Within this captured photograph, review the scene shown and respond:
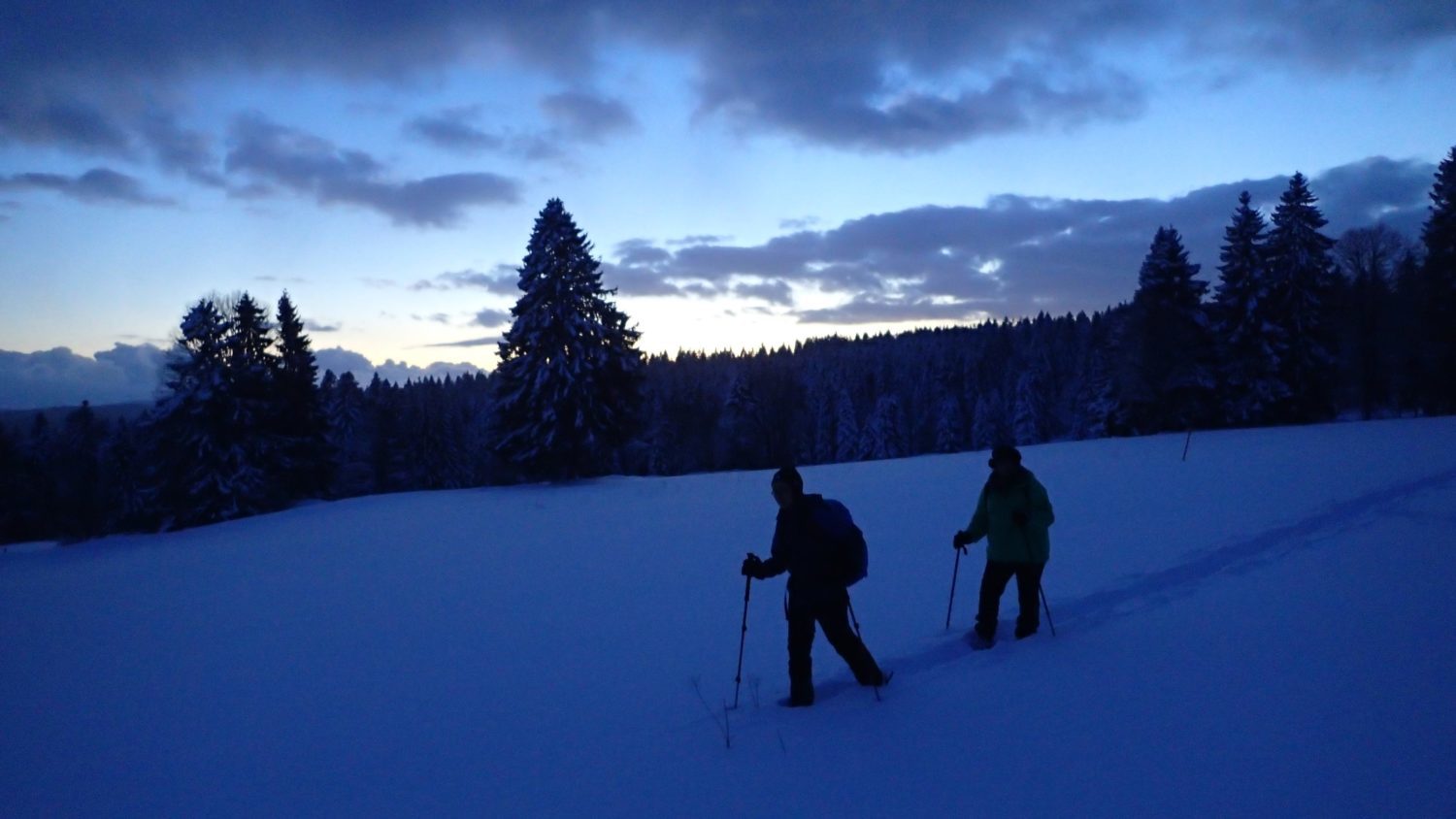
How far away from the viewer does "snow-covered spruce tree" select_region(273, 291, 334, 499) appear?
103 feet

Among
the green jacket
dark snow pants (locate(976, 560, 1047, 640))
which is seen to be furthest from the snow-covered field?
the green jacket

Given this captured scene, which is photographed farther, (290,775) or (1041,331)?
(1041,331)

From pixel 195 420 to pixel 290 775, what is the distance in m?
28.5

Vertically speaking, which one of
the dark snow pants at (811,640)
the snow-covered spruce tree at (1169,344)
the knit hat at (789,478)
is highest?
the snow-covered spruce tree at (1169,344)

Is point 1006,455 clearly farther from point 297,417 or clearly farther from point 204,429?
point 297,417

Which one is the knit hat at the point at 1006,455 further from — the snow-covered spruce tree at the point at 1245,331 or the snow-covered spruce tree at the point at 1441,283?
the snow-covered spruce tree at the point at 1441,283

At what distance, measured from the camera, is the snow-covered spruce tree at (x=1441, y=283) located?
33031mm

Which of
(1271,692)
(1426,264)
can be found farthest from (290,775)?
(1426,264)

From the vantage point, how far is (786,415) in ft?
235

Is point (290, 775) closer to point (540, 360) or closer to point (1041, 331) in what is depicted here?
point (540, 360)

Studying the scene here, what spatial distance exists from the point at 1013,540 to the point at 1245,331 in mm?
35981

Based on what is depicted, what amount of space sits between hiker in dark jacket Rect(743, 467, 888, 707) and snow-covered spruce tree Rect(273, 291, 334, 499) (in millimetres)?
30646

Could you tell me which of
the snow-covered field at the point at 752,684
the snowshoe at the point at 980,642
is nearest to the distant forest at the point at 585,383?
the snow-covered field at the point at 752,684

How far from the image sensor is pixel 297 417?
108ft
